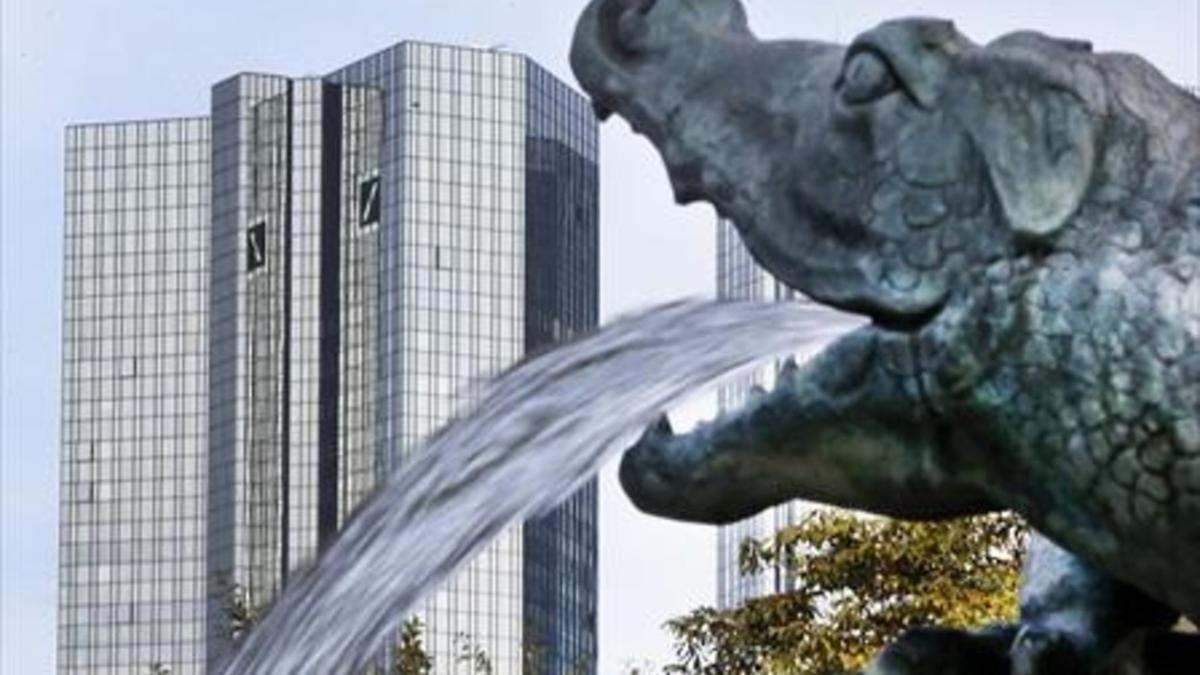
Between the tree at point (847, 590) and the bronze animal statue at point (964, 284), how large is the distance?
1557cm

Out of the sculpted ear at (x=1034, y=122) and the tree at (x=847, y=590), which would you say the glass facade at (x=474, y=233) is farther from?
the sculpted ear at (x=1034, y=122)

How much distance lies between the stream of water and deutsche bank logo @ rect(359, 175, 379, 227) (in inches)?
4349

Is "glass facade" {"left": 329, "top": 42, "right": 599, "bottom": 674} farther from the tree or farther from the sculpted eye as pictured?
the sculpted eye

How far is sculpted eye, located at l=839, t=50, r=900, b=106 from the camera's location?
5.55m

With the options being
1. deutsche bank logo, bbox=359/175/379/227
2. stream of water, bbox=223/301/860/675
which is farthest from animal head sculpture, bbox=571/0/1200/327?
deutsche bank logo, bbox=359/175/379/227

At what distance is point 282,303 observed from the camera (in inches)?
4619

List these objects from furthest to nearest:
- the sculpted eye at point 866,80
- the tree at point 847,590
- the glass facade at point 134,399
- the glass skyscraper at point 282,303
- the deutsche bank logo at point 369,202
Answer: the glass facade at point 134,399
the deutsche bank logo at point 369,202
the glass skyscraper at point 282,303
the tree at point 847,590
the sculpted eye at point 866,80

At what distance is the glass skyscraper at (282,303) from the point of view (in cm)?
10844

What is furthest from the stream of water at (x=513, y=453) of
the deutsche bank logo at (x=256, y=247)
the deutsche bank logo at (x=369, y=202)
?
the deutsche bank logo at (x=256, y=247)

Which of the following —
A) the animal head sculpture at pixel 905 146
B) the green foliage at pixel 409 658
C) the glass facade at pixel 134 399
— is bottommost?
the animal head sculpture at pixel 905 146

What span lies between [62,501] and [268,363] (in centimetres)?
1240

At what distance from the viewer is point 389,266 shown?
116 m

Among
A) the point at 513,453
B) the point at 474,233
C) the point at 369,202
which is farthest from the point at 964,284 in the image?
the point at 369,202

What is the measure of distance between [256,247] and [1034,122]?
114 meters
